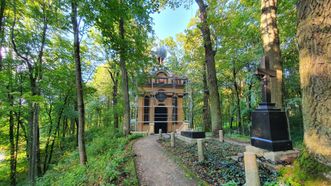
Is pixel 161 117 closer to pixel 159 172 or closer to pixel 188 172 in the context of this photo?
pixel 159 172

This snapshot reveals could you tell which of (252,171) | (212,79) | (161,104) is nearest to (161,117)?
(161,104)

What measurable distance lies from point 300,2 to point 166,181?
4628 millimetres

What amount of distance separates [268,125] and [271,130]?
0.14 metres

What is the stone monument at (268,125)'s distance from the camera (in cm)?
443

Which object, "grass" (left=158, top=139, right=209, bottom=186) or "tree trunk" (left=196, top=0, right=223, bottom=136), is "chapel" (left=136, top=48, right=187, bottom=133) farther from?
"grass" (left=158, top=139, right=209, bottom=186)

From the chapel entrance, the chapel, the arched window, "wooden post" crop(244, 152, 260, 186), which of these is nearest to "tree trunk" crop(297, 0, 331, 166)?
"wooden post" crop(244, 152, 260, 186)

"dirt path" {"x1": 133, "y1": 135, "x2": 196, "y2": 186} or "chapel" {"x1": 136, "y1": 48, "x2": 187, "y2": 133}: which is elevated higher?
"chapel" {"x1": 136, "y1": 48, "x2": 187, "y2": 133}

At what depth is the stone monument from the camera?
14.5 feet

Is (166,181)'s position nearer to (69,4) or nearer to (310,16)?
(310,16)

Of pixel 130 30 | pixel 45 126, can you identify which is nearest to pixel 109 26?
pixel 130 30

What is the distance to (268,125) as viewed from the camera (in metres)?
4.53

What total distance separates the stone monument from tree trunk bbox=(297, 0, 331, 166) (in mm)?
1912

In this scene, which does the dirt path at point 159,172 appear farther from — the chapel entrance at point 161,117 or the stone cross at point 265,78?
the chapel entrance at point 161,117

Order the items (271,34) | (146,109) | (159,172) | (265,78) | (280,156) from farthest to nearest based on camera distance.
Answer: (146,109) → (271,34) → (159,172) → (265,78) → (280,156)
